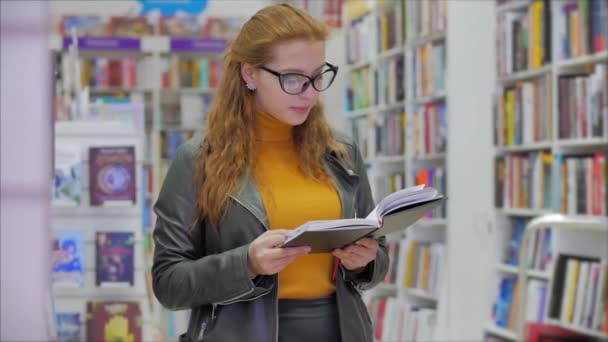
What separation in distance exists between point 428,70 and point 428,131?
363 millimetres

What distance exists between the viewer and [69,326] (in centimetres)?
352

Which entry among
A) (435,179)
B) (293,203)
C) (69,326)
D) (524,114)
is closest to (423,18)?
(435,179)

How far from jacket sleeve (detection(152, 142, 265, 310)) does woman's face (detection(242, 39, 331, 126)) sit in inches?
7.2

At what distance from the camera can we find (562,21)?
4301 mm

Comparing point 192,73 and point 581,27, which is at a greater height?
point 192,73

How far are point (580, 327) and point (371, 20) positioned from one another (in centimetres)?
296

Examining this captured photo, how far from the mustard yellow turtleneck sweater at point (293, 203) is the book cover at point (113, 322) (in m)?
1.98

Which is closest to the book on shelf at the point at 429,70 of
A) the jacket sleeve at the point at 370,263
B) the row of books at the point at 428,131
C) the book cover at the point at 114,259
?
the row of books at the point at 428,131

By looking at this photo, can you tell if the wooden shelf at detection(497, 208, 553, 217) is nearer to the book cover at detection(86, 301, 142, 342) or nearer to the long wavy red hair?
the book cover at detection(86, 301, 142, 342)

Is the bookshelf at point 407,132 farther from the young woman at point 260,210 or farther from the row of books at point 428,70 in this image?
the young woman at point 260,210

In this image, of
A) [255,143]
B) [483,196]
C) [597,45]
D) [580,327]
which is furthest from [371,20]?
[255,143]

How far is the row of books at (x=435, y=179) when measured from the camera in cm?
520

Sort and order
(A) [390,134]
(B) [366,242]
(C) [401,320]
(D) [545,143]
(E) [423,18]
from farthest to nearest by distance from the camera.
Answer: (A) [390,134]
(C) [401,320]
(E) [423,18]
(D) [545,143]
(B) [366,242]

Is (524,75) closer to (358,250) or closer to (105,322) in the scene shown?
(105,322)
